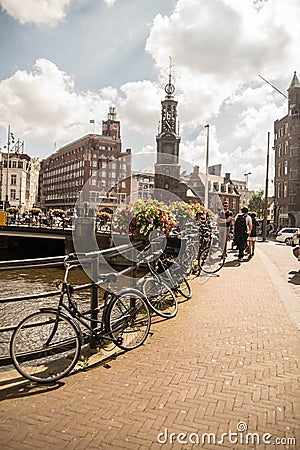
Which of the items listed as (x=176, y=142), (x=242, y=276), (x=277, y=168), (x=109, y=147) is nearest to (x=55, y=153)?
(x=109, y=147)

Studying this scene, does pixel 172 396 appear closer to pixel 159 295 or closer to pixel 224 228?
pixel 159 295

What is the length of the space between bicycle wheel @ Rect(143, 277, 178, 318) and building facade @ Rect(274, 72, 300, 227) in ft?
169

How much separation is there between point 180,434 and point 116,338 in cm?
211

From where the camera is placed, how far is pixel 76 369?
15.7 feet

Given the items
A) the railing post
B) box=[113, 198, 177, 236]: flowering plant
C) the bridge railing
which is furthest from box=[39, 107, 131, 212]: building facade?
the railing post

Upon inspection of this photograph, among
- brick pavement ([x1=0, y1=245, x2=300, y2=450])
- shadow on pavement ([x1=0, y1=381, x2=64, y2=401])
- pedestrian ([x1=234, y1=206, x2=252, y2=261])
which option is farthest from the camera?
pedestrian ([x1=234, y1=206, x2=252, y2=261])

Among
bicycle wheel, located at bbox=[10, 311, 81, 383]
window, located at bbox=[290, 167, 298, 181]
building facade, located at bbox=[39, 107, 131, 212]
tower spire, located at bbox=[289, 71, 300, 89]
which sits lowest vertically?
bicycle wheel, located at bbox=[10, 311, 81, 383]

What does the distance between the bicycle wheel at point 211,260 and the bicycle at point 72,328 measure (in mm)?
5864

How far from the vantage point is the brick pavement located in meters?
3.45

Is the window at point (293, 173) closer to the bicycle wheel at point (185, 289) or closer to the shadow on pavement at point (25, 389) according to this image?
the bicycle wheel at point (185, 289)

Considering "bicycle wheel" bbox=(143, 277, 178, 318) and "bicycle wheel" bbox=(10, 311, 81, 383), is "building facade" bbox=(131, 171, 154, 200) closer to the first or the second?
"bicycle wheel" bbox=(143, 277, 178, 318)

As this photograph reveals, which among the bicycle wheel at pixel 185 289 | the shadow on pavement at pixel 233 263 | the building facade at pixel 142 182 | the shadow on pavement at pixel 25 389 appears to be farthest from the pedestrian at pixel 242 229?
the shadow on pavement at pixel 25 389

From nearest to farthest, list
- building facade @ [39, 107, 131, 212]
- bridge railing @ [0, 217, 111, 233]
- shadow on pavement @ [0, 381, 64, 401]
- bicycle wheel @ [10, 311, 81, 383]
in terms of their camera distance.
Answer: shadow on pavement @ [0, 381, 64, 401] < bicycle wheel @ [10, 311, 81, 383] < bridge railing @ [0, 217, 111, 233] < building facade @ [39, 107, 131, 212]

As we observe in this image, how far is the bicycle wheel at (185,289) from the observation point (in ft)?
28.4
